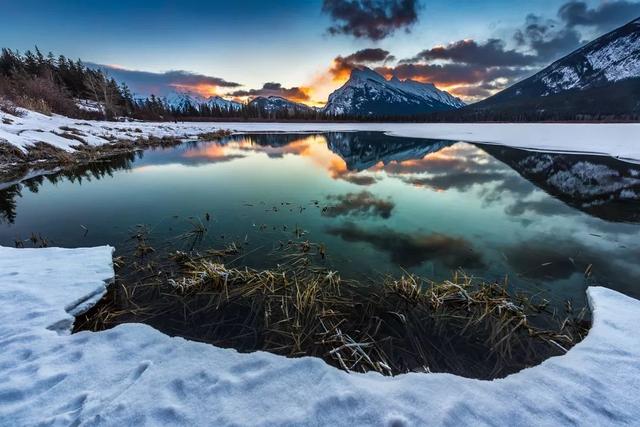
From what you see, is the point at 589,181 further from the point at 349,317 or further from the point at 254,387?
the point at 254,387

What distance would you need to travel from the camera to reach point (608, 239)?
6875 millimetres

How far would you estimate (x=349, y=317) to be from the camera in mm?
4250

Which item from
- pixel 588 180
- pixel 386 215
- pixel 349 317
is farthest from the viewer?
pixel 588 180

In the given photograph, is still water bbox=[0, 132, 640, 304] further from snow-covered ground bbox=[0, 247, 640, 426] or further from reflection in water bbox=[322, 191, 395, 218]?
snow-covered ground bbox=[0, 247, 640, 426]

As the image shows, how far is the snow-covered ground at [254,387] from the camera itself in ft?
7.62

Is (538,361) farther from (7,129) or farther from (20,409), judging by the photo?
(7,129)

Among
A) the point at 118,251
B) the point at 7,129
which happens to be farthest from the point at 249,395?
the point at 7,129

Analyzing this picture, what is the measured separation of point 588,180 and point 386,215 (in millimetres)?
11458

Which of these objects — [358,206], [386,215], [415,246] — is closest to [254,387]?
[415,246]

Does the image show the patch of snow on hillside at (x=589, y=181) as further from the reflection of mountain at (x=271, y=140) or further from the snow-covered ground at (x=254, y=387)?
the reflection of mountain at (x=271, y=140)

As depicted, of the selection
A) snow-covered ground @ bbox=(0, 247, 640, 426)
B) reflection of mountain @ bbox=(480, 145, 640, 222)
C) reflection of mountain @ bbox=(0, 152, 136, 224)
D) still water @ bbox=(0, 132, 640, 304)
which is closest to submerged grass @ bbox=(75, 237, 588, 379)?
snow-covered ground @ bbox=(0, 247, 640, 426)

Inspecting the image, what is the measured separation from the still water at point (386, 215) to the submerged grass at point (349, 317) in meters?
0.69

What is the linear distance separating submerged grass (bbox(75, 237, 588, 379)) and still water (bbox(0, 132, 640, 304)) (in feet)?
2.26

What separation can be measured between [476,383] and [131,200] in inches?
448
